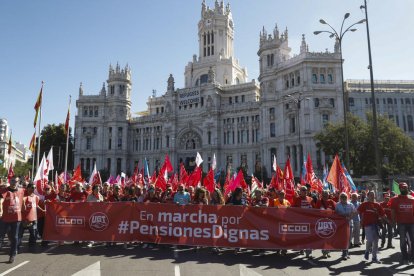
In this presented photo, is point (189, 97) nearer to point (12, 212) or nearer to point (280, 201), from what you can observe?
point (280, 201)

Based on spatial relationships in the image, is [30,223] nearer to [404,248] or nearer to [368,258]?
[368,258]

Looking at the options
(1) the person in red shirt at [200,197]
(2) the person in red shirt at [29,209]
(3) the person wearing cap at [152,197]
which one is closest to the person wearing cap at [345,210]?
(1) the person in red shirt at [200,197]

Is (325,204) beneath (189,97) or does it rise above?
beneath

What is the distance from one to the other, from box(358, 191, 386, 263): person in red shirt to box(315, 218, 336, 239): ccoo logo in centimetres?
103

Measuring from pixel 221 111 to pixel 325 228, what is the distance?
57348 millimetres

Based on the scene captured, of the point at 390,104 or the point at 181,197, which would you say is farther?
the point at 390,104

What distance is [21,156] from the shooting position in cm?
15438

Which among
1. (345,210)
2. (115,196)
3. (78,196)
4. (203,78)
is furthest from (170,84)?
(345,210)

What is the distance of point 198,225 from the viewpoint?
468 inches

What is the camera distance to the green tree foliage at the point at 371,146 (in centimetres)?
3788

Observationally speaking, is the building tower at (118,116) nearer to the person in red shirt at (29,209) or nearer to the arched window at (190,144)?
the arched window at (190,144)

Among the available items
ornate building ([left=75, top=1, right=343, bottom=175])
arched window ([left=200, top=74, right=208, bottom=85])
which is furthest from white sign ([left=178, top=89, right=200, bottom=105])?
arched window ([left=200, top=74, right=208, bottom=85])

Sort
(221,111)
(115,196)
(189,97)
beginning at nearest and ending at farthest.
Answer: (115,196)
(221,111)
(189,97)

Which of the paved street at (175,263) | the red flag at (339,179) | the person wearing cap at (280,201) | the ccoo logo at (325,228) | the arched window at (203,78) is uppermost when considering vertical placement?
the arched window at (203,78)
